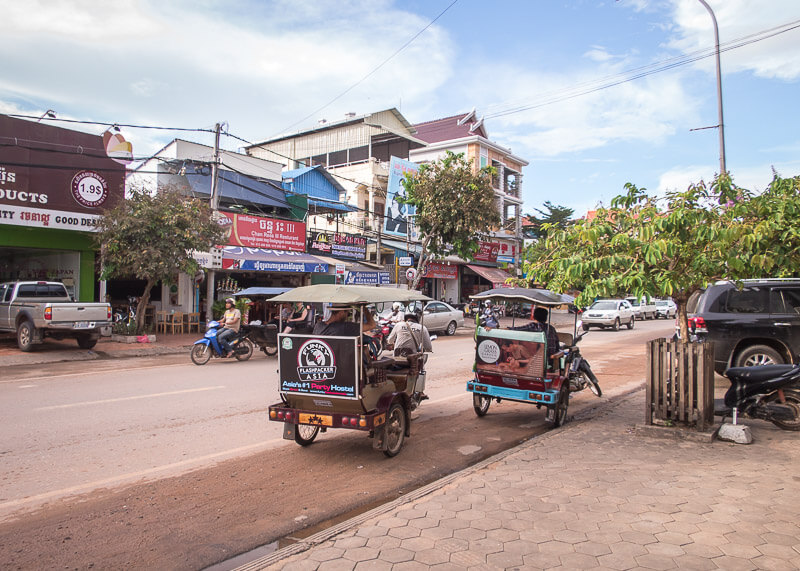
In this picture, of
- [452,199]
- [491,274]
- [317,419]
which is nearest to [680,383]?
[317,419]

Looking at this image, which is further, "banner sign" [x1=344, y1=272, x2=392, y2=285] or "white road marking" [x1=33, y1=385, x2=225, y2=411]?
"banner sign" [x1=344, y1=272, x2=392, y2=285]

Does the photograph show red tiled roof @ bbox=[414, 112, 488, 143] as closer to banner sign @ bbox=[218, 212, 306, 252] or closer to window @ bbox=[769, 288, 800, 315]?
banner sign @ bbox=[218, 212, 306, 252]

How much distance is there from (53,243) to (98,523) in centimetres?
1747

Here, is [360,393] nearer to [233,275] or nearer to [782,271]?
[782,271]

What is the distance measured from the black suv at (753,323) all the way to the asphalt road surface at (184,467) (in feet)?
8.41

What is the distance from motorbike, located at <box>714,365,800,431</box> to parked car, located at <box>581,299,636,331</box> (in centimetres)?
2126

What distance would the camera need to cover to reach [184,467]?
18.4 feet

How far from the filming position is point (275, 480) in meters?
5.27

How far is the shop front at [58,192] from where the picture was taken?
16.9 meters

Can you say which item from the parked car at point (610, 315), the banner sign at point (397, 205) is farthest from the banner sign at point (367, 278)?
the parked car at point (610, 315)

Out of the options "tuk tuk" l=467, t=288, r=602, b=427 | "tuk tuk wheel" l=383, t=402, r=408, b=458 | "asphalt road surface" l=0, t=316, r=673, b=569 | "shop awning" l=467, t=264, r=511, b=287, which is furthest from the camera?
"shop awning" l=467, t=264, r=511, b=287

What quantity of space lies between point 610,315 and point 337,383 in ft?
83.5

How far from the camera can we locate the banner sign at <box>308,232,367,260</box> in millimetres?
26453

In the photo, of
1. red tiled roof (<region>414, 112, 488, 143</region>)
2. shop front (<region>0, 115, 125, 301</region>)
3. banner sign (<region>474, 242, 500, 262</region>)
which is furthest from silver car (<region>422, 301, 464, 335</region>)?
red tiled roof (<region>414, 112, 488, 143</region>)
